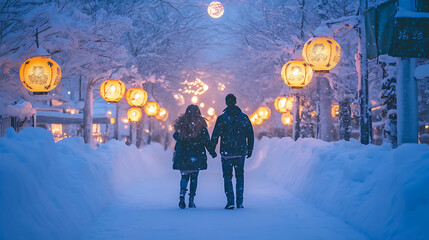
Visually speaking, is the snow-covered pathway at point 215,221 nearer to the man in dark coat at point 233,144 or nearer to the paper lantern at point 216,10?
the man in dark coat at point 233,144

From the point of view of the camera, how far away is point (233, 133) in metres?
7.95

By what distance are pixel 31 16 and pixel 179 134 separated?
16.5ft

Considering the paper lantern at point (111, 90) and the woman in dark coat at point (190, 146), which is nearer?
the woman in dark coat at point (190, 146)

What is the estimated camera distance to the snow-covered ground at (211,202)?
4.29 metres

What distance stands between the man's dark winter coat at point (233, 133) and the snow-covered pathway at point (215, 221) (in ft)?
3.35

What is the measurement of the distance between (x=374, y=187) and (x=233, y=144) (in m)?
2.81

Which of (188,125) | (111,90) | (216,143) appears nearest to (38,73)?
(188,125)

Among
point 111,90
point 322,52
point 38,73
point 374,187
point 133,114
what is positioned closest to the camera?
point 374,187

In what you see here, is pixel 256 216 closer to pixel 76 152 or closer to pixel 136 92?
pixel 76 152

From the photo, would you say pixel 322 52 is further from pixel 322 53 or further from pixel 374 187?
pixel 374 187

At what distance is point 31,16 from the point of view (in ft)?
33.9

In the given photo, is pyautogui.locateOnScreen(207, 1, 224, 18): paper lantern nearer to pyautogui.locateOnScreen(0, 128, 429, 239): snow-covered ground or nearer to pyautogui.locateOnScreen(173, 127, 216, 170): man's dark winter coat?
pyautogui.locateOnScreen(0, 128, 429, 239): snow-covered ground

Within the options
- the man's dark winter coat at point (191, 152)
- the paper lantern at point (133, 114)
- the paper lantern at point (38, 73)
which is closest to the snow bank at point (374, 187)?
the man's dark winter coat at point (191, 152)

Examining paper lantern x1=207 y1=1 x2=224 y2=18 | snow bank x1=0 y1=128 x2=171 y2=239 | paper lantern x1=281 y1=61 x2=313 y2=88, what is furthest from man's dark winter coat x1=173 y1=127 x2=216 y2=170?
paper lantern x1=207 y1=1 x2=224 y2=18
